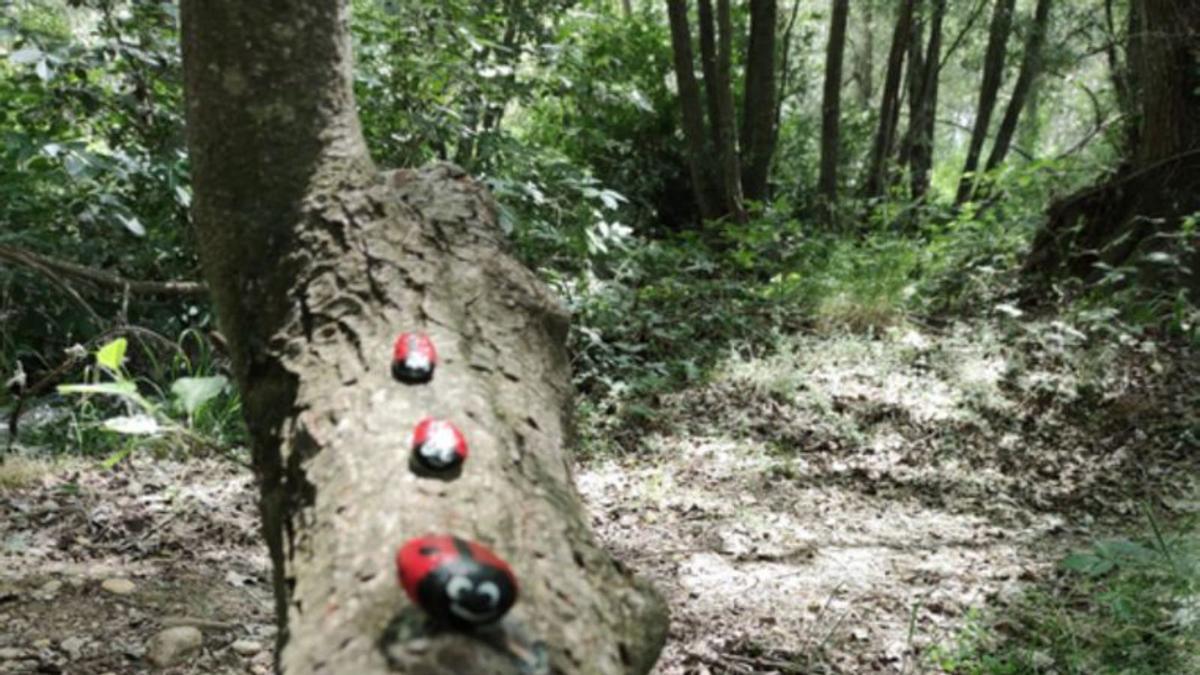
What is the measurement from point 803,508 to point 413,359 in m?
2.68

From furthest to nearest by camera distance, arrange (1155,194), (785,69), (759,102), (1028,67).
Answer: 1. (785,69)
2. (1028,67)
3. (759,102)
4. (1155,194)

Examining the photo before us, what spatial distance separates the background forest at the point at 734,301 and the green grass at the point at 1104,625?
0.04 feet

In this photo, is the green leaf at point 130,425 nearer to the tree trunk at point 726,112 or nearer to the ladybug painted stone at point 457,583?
the ladybug painted stone at point 457,583

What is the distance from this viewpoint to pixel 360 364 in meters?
1.42

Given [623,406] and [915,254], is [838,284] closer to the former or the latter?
[915,254]

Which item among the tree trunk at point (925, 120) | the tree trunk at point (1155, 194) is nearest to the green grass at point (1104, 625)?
the tree trunk at point (1155, 194)

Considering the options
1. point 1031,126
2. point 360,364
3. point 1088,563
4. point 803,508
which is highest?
point 1031,126

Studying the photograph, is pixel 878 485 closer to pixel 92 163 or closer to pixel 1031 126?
pixel 92 163

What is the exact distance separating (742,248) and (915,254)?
140 centimetres

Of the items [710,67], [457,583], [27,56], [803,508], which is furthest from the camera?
[710,67]

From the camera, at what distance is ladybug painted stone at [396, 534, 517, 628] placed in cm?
94

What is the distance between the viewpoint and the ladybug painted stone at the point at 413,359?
136 centimetres

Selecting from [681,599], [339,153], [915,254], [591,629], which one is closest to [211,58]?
[339,153]

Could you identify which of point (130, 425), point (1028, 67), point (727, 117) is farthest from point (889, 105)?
point (130, 425)
